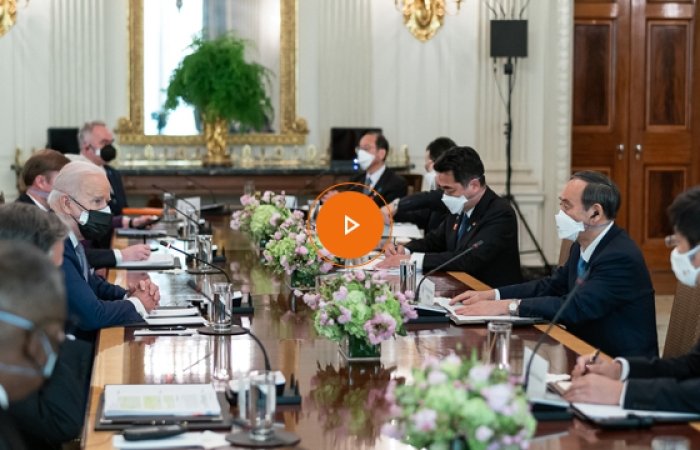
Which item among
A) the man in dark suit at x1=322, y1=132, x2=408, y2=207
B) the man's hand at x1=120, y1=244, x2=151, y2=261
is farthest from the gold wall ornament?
the man's hand at x1=120, y1=244, x2=151, y2=261

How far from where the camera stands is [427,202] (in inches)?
319

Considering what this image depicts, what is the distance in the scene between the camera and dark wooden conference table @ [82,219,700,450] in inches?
122

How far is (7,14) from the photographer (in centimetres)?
1062

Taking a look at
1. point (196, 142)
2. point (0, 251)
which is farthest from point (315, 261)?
point (196, 142)

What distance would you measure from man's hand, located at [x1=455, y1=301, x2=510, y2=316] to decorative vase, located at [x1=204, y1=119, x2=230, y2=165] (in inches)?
250

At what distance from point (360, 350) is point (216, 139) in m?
7.17

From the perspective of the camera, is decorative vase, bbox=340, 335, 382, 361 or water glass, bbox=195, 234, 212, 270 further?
water glass, bbox=195, 234, 212, 270

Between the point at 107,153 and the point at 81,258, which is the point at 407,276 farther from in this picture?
the point at 107,153

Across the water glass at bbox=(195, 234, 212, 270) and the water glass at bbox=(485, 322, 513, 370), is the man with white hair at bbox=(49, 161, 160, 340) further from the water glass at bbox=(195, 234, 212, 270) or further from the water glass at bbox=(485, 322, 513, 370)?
the water glass at bbox=(485, 322, 513, 370)

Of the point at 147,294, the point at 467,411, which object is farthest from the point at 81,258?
the point at 467,411

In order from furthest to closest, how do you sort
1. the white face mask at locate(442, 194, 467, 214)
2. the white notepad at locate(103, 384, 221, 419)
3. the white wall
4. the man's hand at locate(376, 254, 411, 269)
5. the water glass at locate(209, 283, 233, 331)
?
the white wall < the white face mask at locate(442, 194, 467, 214) < the man's hand at locate(376, 254, 411, 269) < the water glass at locate(209, 283, 233, 331) < the white notepad at locate(103, 384, 221, 419)

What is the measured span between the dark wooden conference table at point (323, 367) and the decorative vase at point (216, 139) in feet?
18.5

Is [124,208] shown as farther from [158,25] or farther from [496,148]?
[496,148]

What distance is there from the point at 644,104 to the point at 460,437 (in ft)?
29.2
